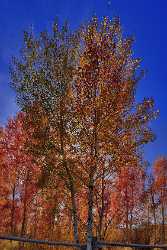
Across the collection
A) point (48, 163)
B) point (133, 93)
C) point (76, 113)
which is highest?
point (133, 93)

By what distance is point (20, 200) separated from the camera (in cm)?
2964

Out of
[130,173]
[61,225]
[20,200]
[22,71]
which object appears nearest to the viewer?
[22,71]

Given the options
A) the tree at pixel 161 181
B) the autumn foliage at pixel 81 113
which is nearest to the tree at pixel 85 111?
the autumn foliage at pixel 81 113

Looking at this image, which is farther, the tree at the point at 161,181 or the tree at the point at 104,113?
the tree at the point at 161,181

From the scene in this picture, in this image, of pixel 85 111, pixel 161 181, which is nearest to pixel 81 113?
pixel 85 111

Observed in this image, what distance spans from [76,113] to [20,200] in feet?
50.4

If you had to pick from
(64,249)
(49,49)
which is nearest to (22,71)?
(49,49)

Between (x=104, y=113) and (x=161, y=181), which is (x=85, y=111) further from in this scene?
(x=161, y=181)

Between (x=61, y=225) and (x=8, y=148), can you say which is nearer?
(x=61, y=225)

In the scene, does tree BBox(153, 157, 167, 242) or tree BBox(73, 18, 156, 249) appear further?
tree BBox(153, 157, 167, 242)

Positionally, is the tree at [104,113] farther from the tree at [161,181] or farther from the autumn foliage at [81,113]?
the tree at [161,181]

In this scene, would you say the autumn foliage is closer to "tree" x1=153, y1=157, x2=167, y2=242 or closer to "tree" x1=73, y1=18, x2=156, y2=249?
"tree" x1=73, y1=18, x2=156, y2=249

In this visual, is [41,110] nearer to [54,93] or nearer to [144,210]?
[54,93]

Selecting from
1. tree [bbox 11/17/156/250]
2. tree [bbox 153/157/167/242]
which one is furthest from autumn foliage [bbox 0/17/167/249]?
tree [bbox 153/157/167/242]
